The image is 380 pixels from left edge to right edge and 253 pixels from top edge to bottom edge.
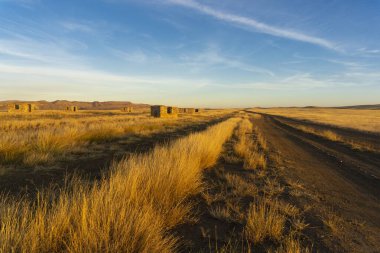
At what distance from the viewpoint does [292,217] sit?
418 centimetres

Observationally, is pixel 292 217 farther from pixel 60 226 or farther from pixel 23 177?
pixel 23 177

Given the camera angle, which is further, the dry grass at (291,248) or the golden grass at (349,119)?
the golden grass at (349,119)

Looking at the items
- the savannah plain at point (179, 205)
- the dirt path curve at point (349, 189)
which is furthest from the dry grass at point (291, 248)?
the dirt path curve at point (349, 189)

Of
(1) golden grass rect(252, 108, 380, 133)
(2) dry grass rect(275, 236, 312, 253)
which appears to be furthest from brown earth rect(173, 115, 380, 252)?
(1) golden grass rect(252, 108, 380, 133)

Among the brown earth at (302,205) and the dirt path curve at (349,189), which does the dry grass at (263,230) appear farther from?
the dirt path curve at (349,189)

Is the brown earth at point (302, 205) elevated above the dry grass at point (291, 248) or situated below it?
below

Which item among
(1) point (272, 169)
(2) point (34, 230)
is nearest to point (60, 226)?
(2) point (34, 230)

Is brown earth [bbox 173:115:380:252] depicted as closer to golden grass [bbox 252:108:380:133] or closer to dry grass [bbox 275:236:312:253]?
dry grass [bbox 275:236:312:253]

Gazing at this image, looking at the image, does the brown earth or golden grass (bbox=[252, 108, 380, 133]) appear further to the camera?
golden grass (bbox=[252, 108, 380, 133])

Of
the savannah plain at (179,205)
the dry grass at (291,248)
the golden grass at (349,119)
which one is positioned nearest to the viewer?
the savannah plain at (179,205)

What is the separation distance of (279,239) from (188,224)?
1297mm

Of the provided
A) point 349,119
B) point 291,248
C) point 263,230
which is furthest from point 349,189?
point 349,119

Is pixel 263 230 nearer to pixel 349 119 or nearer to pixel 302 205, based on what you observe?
pixel 302 205

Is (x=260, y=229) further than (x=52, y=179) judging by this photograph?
No
